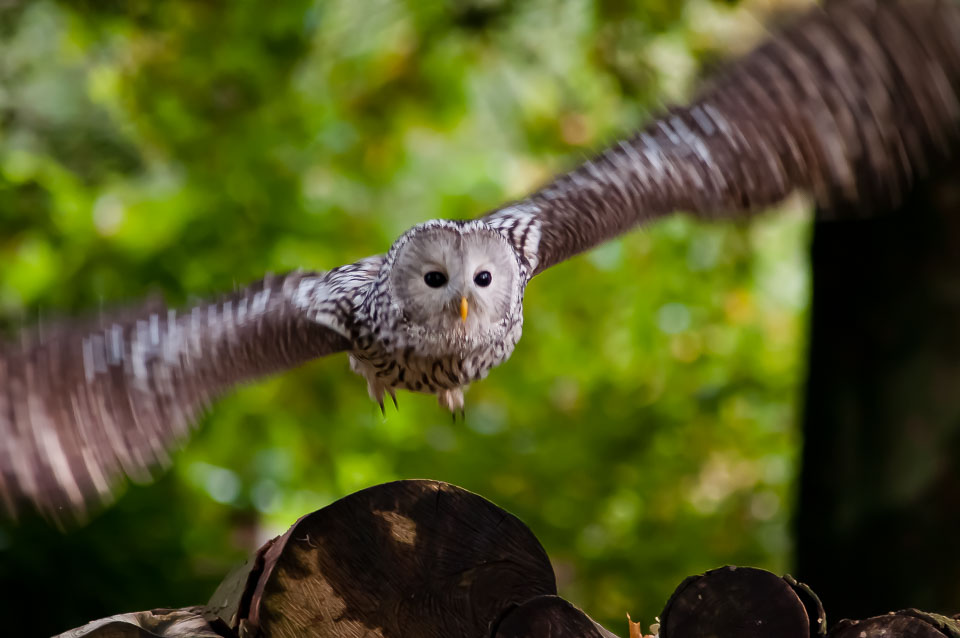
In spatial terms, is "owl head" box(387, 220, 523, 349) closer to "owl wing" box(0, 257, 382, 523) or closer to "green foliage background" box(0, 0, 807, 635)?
"owl wing" box(0, 257, 382, 523)

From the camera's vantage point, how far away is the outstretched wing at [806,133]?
2.51m

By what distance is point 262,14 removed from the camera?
4.30m

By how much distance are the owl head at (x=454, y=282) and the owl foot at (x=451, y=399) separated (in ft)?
0.85

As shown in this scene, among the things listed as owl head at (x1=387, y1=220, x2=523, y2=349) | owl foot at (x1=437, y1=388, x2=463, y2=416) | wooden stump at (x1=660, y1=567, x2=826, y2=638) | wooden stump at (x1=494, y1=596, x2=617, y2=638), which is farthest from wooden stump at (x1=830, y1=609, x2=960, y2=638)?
owl foot at (x1=437, y1=388, x2=463, y2=416)

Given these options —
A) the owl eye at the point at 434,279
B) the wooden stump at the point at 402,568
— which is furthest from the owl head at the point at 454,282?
the wooden stump at the point at 402,568

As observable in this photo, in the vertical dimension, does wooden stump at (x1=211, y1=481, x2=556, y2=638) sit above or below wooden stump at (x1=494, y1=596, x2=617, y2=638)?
above

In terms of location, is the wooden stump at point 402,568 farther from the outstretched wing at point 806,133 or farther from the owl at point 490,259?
the outstretched wing at point 806,133

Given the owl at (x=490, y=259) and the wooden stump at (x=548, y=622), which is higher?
the owl at (x=490, y=259)

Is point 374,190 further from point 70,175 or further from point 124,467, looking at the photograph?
point 124,467

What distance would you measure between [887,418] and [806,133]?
160cm

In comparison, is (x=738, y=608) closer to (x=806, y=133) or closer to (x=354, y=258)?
(x=806, y=133)

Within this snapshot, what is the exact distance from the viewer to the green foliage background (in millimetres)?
3996

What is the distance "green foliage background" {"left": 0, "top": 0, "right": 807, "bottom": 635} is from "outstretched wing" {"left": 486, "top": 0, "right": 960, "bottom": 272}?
1058 millimetres

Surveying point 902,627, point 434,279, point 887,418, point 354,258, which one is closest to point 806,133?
point 434,279
